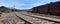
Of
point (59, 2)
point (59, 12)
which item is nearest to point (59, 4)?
point (59, 2)

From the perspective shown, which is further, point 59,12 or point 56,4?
point 56,4

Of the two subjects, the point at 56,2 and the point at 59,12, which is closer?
the point at 59,12

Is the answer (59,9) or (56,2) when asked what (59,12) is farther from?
(56,2)

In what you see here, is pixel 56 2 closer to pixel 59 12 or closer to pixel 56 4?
pixel 56 4

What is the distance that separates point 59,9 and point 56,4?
49.5 inches

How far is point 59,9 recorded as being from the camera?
53.4ft

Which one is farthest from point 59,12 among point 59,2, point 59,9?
point 59,2

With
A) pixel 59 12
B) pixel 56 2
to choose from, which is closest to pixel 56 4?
pixel 56 2

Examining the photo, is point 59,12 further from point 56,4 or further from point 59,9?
point 56,4

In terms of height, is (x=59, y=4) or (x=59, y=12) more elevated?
(x=59, y=4)

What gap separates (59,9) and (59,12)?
573 mm

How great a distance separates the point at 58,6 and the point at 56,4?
27.3 inches

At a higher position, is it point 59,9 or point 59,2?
point 59,2

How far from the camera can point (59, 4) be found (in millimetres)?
16281
